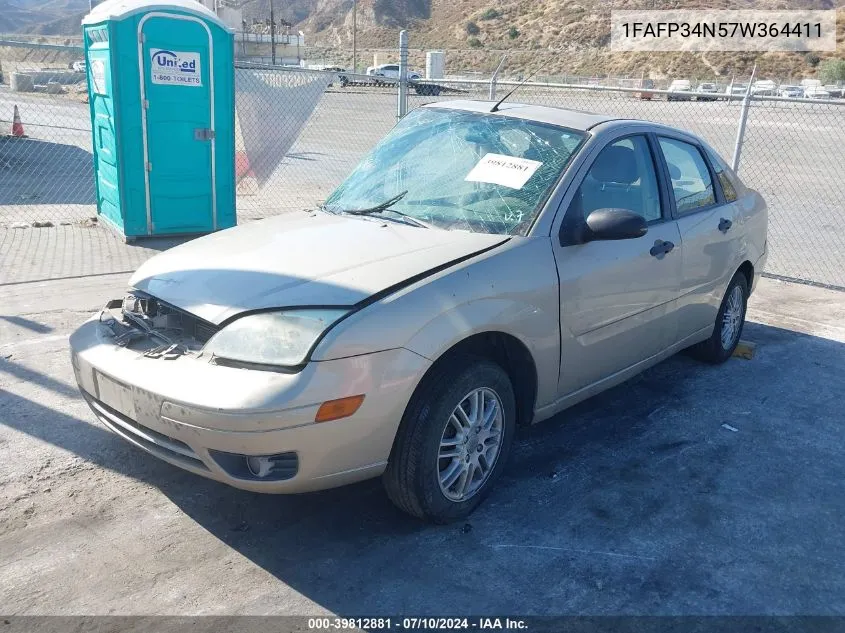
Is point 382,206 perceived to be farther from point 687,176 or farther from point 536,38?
point 536,38

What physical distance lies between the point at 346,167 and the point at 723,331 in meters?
10.4

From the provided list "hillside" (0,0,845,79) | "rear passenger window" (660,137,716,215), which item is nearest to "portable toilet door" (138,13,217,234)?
"rear passenger window" (660,137,716,215)

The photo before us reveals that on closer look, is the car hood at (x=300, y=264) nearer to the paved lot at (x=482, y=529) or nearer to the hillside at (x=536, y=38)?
the paved lot at (x=482, y=529)

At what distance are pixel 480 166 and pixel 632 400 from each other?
192 cm

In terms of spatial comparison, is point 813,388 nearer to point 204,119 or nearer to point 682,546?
A: point 682,546

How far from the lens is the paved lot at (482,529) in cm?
307

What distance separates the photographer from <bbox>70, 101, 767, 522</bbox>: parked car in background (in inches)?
119

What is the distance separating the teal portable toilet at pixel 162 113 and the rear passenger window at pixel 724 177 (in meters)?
5.25

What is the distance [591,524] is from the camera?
3.62 meters

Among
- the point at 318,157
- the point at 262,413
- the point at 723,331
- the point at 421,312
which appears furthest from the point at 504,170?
the point at 318,157

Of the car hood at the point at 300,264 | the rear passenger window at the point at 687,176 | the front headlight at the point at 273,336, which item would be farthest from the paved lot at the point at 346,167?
the front headlight at the point at 273,336

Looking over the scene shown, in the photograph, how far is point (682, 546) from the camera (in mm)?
3490

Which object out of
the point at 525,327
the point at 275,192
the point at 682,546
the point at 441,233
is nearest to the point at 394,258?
the point at 441,233

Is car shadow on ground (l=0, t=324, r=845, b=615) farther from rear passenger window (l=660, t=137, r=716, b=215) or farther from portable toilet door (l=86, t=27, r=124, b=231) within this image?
portable toilet door (l=86, t=27, r=124, b=231)
